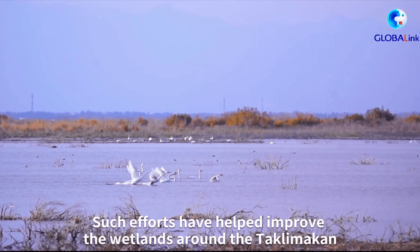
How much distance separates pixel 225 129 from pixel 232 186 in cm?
2827

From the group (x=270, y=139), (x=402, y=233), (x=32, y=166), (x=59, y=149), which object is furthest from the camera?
(x=270, y=139)

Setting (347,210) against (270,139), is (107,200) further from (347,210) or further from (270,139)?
(270,139)

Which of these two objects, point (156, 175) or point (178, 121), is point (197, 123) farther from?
point (156, 175)

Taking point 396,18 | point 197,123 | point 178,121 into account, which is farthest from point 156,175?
point 197,123

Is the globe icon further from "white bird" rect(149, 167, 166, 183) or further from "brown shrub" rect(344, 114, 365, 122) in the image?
"brown shrub" rect(344, 114, 365, 122)

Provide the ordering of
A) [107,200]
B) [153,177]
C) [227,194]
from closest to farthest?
[107,200] < [227,194] < [153,177]

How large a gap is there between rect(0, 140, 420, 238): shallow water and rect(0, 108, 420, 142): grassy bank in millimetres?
12785

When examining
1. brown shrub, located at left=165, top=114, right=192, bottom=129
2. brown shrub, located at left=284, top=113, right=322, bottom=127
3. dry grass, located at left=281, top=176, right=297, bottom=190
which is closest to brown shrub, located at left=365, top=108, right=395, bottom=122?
brown shrub, located at left=284, top=113, right=322, bottom=127

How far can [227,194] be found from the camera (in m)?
13.5

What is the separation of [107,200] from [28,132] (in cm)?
2867

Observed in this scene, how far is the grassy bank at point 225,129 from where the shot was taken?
124 feet

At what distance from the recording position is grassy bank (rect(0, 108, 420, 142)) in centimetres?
3778

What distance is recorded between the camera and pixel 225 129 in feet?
142

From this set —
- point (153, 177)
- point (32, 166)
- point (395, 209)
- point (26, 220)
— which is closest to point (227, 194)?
point (153, 177)
